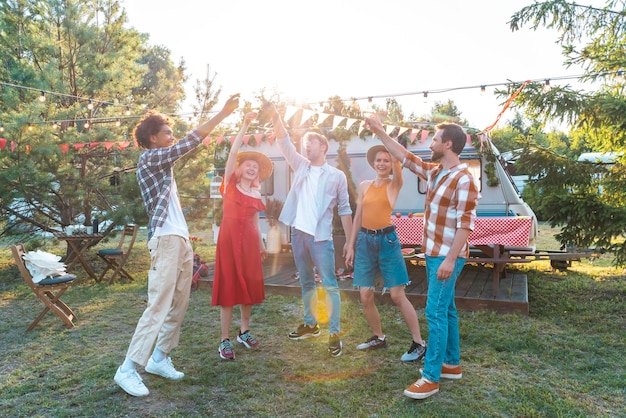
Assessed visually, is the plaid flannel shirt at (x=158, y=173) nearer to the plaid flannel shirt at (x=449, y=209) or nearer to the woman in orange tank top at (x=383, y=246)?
the woman in orange tank top at (x=383, y=246)

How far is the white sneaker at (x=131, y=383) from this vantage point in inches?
124

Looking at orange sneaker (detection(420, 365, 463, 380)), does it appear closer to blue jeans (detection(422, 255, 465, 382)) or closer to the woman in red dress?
blue jeans (detection(422, 255, 465, 382))

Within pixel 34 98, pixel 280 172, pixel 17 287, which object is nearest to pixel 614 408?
pixel 280 172

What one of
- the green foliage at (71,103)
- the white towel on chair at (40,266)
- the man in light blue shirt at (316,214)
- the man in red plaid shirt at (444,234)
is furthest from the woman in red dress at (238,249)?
the green foliage at (71,103)

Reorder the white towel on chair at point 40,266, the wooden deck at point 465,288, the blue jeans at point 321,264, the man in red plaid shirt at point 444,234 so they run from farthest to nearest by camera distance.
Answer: the wooden deck at point 465,288, the white towel on chair at point 40,266, the blue jeans at point 321,264, the man in red plaid shirt at point 444,234

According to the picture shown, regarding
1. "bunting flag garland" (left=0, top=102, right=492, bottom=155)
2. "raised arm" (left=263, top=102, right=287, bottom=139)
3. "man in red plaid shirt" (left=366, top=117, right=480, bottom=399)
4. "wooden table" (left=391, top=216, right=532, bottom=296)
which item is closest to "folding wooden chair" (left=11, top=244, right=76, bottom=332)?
"raised arm" (left=263, top=102, right=287, bottom=139)

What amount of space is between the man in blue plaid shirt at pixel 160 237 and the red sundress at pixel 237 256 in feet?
1.92

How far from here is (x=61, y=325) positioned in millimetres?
5145

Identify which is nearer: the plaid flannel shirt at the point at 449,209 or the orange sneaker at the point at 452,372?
the plaid flannel shirt at the point at 449,209

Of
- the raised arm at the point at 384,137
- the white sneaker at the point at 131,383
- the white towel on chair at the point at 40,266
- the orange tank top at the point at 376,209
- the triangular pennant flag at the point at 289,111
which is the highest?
the triangular pennant flag at the point at 289,111

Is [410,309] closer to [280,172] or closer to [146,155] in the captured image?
[146,155]

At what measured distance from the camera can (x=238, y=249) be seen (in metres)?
3.92

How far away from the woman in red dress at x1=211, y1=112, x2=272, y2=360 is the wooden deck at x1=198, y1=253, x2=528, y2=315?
90.4 inches

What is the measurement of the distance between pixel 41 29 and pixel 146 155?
8.30 metres
